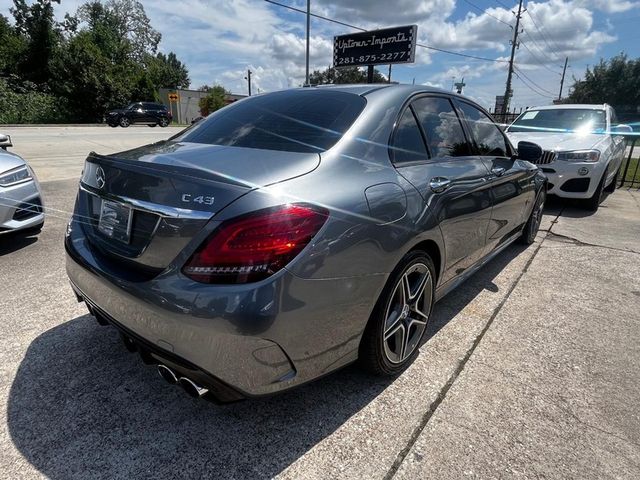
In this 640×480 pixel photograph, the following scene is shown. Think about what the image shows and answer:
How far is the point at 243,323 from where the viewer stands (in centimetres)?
150

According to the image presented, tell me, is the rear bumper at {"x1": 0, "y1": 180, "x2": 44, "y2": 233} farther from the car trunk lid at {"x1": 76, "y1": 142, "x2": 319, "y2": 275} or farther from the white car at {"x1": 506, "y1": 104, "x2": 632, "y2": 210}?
the white car at {"x1": 506, "y1": 104, "x2": 632, "y2": 210}

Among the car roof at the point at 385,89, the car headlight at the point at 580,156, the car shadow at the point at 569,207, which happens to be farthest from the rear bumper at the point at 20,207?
the car shadow at the point at 569,207

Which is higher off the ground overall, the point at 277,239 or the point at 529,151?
the point at 529,151

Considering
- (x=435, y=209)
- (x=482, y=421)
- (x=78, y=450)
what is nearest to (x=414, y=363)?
(x=482, y=421)

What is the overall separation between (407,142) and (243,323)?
4.54ft

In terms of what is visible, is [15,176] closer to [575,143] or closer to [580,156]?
[580,156]

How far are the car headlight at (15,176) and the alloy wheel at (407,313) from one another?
11.8 ft

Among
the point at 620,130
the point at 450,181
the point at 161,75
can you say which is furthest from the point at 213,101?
the point at 450,181

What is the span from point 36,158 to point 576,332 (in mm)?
12128

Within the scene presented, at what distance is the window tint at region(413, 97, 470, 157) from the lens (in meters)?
2.54

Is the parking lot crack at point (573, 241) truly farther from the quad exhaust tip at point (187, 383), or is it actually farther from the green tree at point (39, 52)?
the green tree at point (39, 52)

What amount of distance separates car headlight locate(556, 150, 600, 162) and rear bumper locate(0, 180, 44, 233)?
6.75m

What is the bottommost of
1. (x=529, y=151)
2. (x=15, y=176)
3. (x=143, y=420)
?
(x=143, y=420)

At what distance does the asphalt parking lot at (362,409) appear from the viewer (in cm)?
178
